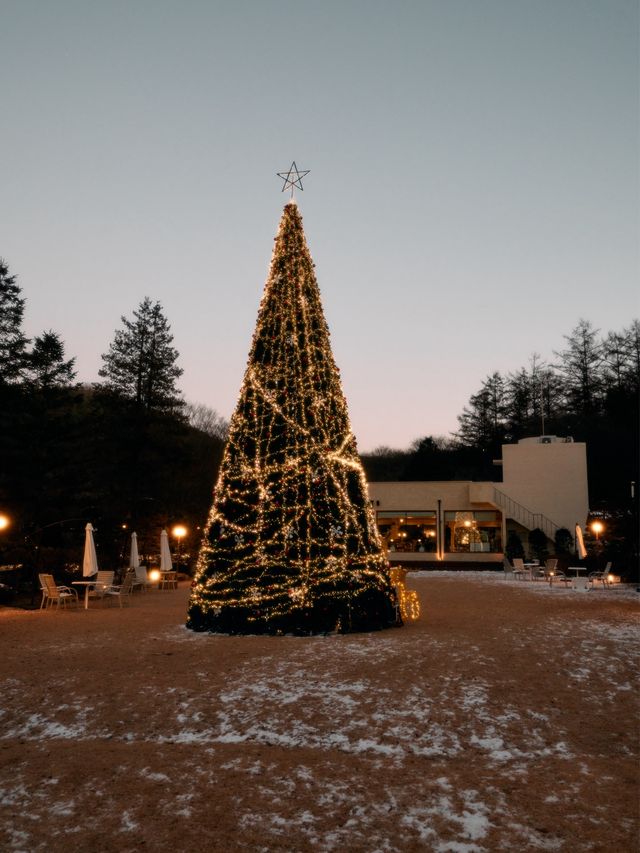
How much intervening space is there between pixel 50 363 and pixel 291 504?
19.3 metres

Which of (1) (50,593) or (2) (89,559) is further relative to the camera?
(2) (89,559)

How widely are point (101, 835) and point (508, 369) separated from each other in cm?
5408

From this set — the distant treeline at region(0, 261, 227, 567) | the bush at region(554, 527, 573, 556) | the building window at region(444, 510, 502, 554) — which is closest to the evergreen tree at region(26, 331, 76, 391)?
the distant treeline at region(0, 261, 227, 567)

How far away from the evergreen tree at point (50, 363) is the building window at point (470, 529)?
19690mm

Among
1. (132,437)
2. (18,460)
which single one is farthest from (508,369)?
(18,460)

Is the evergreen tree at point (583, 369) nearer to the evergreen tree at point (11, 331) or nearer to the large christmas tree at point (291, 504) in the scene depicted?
the evergreen tree at point (11, 331)

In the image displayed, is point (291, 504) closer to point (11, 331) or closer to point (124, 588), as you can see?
point (124, 588)

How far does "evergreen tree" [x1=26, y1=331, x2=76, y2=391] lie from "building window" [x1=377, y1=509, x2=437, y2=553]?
665 inches

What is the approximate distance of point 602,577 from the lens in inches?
829

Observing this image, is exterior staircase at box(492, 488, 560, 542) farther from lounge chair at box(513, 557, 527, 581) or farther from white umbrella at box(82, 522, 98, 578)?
white umbrella at box(82, 522, 98, 578)

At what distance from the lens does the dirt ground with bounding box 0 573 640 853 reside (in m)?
3.81

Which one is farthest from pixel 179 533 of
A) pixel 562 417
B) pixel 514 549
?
pixel 562 417

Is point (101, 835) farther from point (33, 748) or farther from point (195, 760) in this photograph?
point (33, 748)

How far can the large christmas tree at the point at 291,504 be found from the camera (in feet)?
33.3
